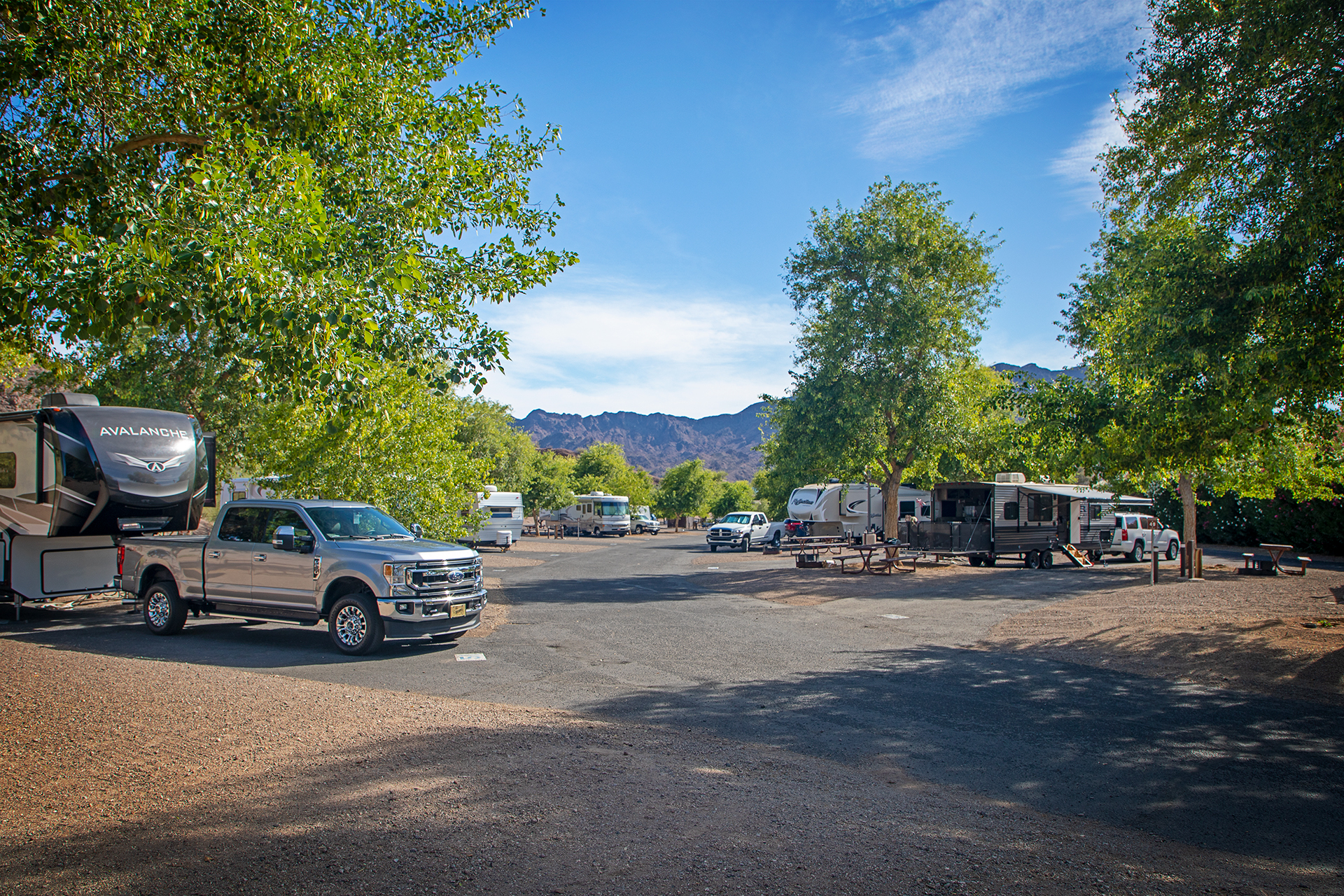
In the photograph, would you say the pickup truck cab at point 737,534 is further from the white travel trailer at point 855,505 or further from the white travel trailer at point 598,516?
the white travel trailer at point 598,516

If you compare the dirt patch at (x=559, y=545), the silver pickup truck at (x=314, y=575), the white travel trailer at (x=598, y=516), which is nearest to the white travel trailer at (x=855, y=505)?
the dirt patch at (x=559, y=545)

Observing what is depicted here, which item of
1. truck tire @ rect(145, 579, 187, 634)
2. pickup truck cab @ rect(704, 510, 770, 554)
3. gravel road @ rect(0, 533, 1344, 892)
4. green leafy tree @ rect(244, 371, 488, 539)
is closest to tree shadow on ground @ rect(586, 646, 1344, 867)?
gravel road @ rect(0, 533, 1344, 892)

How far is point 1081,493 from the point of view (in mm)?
27500

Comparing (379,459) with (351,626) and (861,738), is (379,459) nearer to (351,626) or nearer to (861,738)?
(351,626)

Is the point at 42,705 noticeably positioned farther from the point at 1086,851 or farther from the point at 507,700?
the point at 1086,851

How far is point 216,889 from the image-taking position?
3.78 meters

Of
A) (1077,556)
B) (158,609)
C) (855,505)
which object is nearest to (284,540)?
(158,609)

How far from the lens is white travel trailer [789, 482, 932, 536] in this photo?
33750mm

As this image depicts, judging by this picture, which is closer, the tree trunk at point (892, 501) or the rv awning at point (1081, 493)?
the rv awning at point (1081, 493)

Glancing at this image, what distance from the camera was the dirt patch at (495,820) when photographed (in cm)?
395

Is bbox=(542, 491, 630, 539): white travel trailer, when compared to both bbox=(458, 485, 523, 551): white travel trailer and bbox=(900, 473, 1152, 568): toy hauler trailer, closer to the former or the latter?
bbox=(458, 485, 523, 551): white travel trailer

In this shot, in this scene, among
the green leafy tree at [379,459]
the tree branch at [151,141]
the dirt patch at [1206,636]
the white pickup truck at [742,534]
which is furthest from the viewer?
the white pickup truck at [742,534]

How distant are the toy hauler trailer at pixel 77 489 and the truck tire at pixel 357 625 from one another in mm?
5410

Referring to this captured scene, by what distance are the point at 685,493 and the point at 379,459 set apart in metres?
63.6
